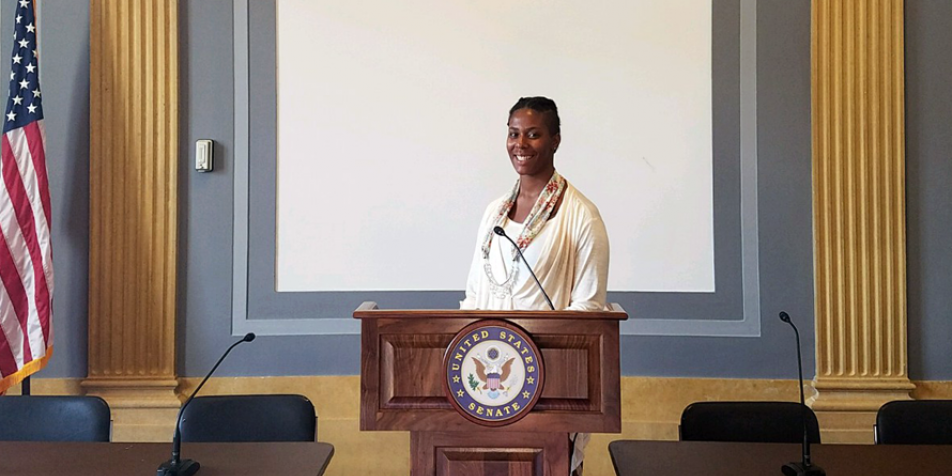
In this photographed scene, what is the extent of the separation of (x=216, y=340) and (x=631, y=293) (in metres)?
1.97

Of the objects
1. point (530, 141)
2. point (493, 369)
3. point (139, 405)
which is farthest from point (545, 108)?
point (139, 405)

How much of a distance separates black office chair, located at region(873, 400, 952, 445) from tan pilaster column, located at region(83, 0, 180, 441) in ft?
9.69

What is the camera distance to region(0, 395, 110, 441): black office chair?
2441mm

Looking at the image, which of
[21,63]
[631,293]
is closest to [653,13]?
[631,293]

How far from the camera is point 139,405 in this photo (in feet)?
12.0

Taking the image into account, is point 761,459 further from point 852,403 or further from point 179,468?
point 852,403

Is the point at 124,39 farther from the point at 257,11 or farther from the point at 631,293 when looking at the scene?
the point at 631,293

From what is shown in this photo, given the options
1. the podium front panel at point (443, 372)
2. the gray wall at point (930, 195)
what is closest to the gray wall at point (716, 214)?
the gray wall at point (930, 195)

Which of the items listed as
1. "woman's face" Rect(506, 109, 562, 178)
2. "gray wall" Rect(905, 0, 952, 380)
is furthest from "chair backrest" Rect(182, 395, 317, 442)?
"gray wall" Rect(905, 0, 952, 380)

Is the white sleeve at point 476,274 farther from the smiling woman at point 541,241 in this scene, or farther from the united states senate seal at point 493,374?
the united states senate seal at point 493,374

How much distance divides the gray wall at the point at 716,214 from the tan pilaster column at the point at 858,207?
0.07 metres

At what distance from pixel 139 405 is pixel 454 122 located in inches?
77.5

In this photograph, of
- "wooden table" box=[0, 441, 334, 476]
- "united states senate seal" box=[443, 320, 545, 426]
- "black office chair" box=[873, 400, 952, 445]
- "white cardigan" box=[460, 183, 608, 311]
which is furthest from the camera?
"black office chair" box=[873, 400, 952, 445]

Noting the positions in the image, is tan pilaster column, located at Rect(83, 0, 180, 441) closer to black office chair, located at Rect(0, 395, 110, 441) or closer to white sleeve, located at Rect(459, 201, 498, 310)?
black office chair, located at Rect(0, 395, 110, 441)
